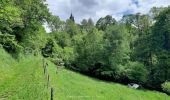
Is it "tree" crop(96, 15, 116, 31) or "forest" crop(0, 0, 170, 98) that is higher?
"tree" crop(96, 15, 116, 31)

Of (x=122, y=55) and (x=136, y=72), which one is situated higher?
(x=122, y=55)

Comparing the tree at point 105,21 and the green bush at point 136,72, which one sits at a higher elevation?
the tree at point 105,21

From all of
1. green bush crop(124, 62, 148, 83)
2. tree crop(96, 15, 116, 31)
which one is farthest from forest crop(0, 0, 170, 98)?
tree crop(96, 15, 116, 31)

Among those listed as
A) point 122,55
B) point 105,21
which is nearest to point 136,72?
point 122,55

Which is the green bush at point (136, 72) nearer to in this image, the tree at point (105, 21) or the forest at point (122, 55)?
the forest at point (122, 55)

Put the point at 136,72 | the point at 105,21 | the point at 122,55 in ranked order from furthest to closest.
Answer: the point at 105,21, the point at 122,55, the point at 136,72

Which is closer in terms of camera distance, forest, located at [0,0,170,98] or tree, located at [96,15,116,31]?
forest, located at [0,0,170,98]

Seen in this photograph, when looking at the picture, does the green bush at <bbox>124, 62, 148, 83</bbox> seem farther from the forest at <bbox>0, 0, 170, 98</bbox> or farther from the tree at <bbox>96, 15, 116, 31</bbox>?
the tree at <bbox>96, 15, 116, 31</bbox>

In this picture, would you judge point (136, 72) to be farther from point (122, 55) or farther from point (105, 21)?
point (105, 21)

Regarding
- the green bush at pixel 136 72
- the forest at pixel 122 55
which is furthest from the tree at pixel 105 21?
the green bush at pixel 136 72

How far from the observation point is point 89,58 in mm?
81500

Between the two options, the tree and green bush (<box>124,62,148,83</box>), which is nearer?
green bush (<box>124,62,148,83</box>)

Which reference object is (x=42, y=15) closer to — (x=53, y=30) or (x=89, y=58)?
(x=89, y=58)

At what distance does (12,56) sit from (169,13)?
47.5 meters
